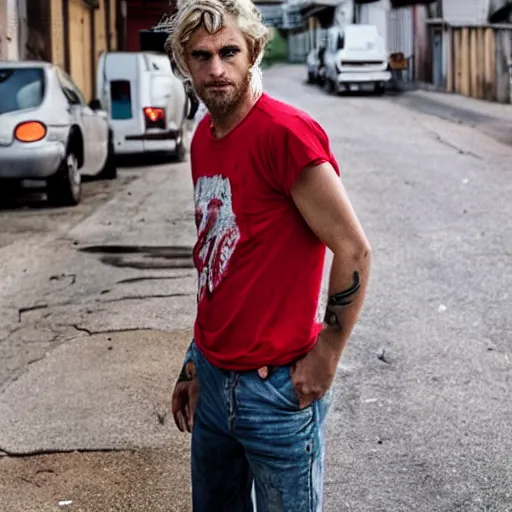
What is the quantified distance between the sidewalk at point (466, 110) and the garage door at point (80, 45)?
343 inches

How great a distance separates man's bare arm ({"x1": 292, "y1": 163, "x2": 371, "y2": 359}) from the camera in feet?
7.40

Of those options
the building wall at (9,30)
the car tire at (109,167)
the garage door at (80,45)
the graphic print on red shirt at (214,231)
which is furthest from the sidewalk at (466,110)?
the graphic print on red shirt at (214,231)

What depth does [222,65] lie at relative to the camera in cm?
241

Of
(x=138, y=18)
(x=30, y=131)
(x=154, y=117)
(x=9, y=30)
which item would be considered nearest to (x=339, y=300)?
(x=30, y=131)

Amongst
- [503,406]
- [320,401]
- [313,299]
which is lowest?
[503,406]

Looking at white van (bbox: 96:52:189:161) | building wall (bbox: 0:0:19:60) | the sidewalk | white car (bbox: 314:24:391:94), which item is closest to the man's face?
white van (bbox: 96:52:189:161)

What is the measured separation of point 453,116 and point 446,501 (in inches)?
871

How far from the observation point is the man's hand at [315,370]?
2.33 metres

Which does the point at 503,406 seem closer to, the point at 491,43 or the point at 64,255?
the point at 64,255

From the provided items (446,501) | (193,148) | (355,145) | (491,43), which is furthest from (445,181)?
(491,43)

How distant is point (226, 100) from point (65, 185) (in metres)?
9.91

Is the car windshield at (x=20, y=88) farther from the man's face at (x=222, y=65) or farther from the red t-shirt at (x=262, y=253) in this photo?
the red t-shirt at (x=262, y=253)

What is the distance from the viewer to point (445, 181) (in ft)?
44.3

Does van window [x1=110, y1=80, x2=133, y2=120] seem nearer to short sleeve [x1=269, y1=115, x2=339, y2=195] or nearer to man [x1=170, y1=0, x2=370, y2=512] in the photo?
man [x1=170, y1=0, x2=370, y2=512]
